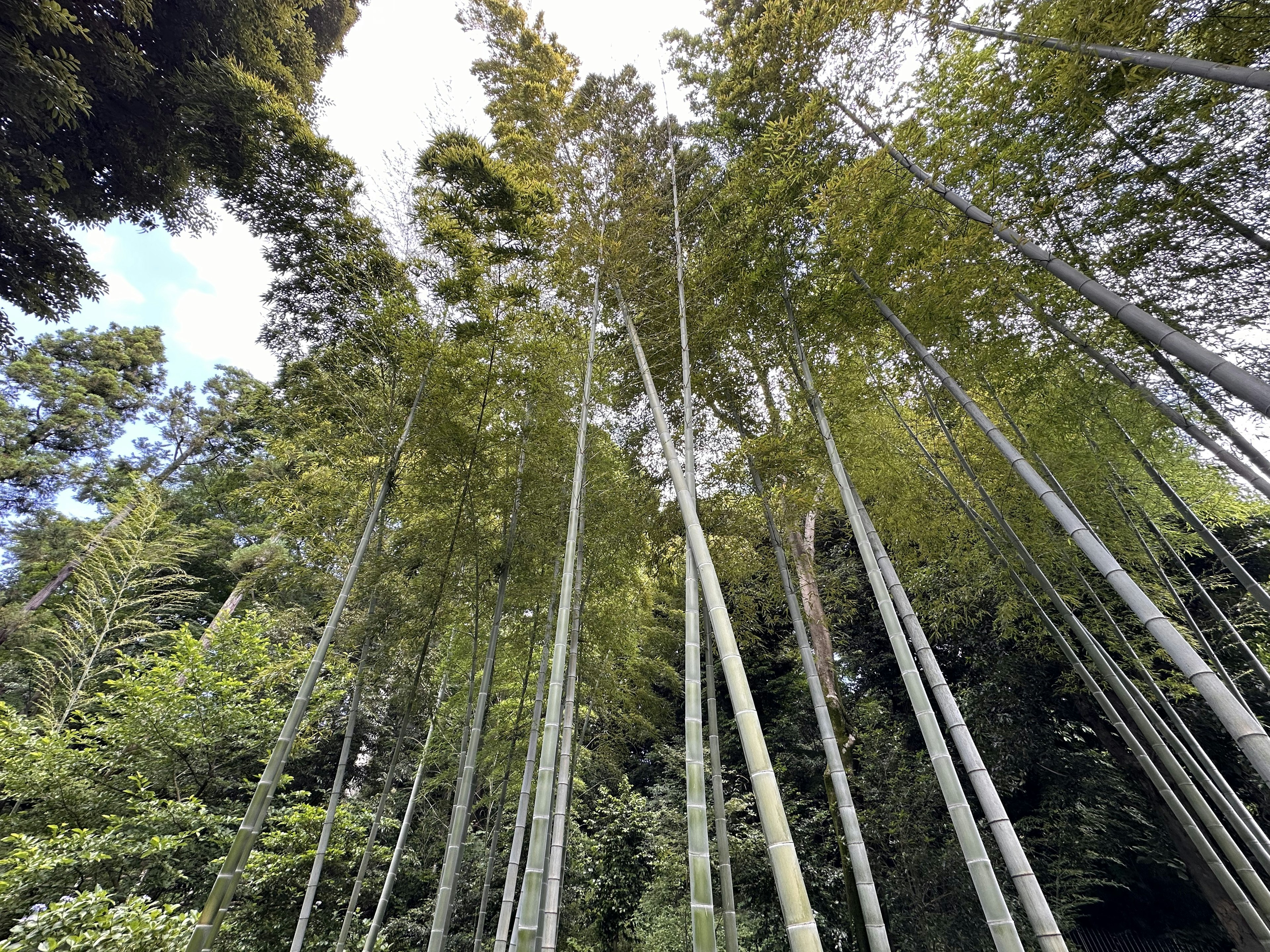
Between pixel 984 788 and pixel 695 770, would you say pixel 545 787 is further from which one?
pixel 984 788

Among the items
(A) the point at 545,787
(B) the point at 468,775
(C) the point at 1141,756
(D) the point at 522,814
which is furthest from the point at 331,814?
(C) the point at 1141,756

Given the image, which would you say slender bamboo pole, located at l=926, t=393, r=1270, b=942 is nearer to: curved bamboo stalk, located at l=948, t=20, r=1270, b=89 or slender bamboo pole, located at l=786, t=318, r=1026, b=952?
slender bamboo pole, located at l=786, t=318, r=1026, b=952

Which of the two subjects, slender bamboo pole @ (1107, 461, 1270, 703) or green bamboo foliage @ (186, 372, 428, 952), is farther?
slender bamboo pole @ (1107, 461, 1270, 703)

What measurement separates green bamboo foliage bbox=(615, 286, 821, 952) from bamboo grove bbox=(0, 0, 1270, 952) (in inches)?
0.7

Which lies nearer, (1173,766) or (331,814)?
(1173,766)

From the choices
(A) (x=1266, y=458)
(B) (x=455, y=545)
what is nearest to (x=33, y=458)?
(B) (x=455, y=545)

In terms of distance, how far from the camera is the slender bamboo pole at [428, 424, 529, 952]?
2.29 metres

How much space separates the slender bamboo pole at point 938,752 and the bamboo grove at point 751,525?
0.02 metres

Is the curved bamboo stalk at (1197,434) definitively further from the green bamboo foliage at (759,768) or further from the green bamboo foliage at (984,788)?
the green bamboo foliage at (759,768)

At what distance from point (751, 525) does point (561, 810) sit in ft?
8.42

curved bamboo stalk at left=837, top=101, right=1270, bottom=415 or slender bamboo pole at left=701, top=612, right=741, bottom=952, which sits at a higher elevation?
curved bamboo stalk at left=837, top=101, right=1270, bottom=415

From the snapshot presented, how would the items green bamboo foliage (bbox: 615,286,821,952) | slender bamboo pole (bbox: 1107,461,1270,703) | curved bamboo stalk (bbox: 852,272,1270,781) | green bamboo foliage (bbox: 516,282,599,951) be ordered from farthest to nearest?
1. slender bamboo pole (bbox: 1107,461,1270,703)
2. green bamboo foliage (bbox: 516,282,599,951)
3. curved bamboo stalk (bbox: 852,272,1270,781)
4. green bamboo foliage (bbox: 615,286,821,952)

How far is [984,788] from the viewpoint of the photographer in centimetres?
188

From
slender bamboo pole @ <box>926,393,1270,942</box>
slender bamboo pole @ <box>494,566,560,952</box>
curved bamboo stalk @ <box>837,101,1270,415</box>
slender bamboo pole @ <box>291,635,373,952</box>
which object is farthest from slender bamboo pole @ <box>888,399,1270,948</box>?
slender bamboo pole @ <box>291,635,373,952</box>
